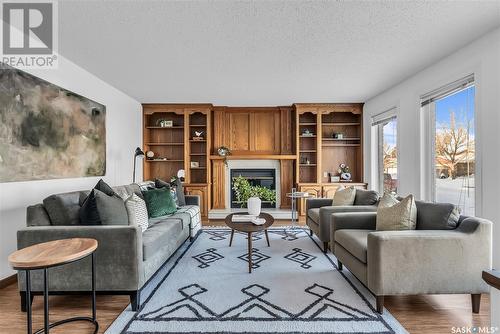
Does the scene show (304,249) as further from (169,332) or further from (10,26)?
(10,26)

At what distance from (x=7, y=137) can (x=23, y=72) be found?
688 mm

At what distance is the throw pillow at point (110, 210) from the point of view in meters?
2.15

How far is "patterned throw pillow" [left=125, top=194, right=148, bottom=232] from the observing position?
2.49 m

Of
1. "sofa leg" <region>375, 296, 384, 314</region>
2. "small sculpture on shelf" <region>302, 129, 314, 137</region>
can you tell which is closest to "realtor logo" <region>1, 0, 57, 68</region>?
"sofa leg" <region>375, 296, 384, 314</region>

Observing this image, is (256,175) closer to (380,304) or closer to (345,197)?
(345,197)

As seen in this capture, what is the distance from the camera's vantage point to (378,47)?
2752mm

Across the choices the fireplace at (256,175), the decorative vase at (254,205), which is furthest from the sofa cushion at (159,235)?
the fireplace at (256,175)

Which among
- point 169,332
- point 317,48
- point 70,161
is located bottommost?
point 169,332

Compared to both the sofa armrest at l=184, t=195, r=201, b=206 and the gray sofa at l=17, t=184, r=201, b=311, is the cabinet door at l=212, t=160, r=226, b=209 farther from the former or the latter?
the gray sofa at l=17, t=184, r=201, b=311

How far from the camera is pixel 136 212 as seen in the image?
2576 mm

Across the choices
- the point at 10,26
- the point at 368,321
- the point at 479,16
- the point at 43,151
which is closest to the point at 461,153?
the point at 479,16

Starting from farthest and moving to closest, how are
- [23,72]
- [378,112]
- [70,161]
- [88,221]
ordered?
[378,112], [70,161], [23,72], [88,221]

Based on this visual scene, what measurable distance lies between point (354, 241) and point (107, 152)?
12.4 feet

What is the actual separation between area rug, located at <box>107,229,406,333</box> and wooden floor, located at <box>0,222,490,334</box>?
0.13 m
